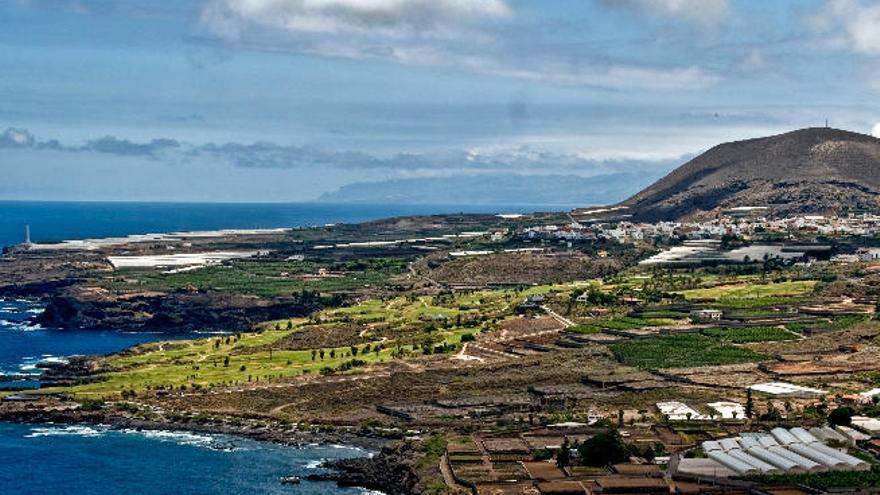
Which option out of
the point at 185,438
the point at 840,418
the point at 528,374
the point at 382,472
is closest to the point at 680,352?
the point at 528,374

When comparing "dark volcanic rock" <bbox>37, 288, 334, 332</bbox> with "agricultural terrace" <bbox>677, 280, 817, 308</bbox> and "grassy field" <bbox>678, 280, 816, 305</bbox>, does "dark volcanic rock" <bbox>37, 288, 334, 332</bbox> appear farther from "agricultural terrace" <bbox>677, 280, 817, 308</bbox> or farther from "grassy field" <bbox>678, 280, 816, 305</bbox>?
"agricultural terrace" <bbox>677, 280, 817, 308</bbox>

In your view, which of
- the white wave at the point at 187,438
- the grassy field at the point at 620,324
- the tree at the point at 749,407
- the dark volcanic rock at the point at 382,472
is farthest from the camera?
the grassy field at the point at 620,324

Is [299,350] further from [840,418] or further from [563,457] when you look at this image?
[840,418]

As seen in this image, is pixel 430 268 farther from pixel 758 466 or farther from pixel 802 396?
pixel 758 466

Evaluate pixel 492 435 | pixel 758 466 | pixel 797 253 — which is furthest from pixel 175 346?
pixel 797 253

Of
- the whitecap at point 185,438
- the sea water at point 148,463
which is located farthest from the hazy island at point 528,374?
the sea water at point 148,463

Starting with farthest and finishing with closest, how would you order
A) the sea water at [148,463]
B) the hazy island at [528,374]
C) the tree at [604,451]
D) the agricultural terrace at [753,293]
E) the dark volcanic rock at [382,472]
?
the agricultural terrace at [753,293], the sea water at [148,463], the dark volcanic rock at [382,472], the hazy island at [528,374], the tree at [604,451]

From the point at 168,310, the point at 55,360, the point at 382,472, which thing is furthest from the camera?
the point at 168,310

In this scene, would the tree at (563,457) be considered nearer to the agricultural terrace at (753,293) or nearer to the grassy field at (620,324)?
the grassy field at (620,324)
